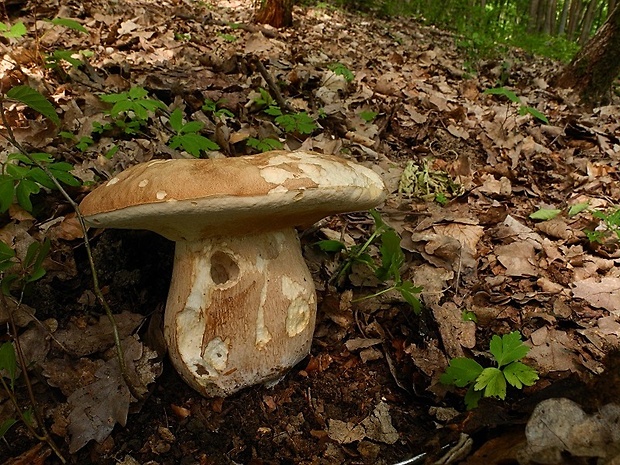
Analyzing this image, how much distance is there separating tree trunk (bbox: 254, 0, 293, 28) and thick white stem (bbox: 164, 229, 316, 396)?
6.34 m

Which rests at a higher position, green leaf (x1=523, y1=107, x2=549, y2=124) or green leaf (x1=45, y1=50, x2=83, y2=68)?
green leaf (x1=45, y1=50, x2=83, y2=68)

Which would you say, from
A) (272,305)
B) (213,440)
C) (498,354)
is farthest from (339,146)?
(213,440)

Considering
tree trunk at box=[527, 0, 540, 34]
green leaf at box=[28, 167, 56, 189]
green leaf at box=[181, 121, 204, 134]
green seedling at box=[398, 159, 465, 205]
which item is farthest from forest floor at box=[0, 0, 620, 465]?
tree trunk at box=[527, 0, 540, 34]

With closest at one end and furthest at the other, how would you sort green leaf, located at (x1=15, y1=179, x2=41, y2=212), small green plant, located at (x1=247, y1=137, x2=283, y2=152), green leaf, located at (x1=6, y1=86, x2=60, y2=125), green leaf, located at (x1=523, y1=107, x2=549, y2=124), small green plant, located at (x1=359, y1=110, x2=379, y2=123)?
green leaf, located at (x1=6, y1=86, x2=60, y2=125) < green leaf, located at (x1=15, y1=179, x2=41, y2=212) < small green plant, located at (x1=247, y1=137, x2=283, y2=152) < green leaf, located at (x1=523, y1=107, x2=549, y2=124) < small green plant, located at (x1=359, y1=110, x2=379, y2=123)

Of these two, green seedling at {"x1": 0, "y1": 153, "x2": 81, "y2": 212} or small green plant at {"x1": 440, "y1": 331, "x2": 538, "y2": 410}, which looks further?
green seedling at {"x1": 0, "y1": 153, "x2": 81, "y2": 212}

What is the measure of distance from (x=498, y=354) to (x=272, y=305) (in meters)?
0.93

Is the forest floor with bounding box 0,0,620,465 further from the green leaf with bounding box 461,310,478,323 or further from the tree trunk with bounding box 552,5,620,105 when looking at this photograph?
the tree trunk with bounding box 552,5,620,105

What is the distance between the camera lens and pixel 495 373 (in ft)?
5.46

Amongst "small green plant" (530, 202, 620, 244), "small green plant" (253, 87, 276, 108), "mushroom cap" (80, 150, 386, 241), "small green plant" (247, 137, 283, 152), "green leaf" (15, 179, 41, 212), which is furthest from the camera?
"small green plant" (253, 87, 276, 108)

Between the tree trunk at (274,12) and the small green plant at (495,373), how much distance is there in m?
6.87

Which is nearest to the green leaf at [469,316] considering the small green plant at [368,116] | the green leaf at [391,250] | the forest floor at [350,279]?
the forest floor at [350,279]

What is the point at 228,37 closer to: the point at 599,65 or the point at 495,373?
the point at 599,65

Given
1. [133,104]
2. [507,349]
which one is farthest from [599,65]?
[133,104]

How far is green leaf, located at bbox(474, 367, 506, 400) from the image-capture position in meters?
1.62
